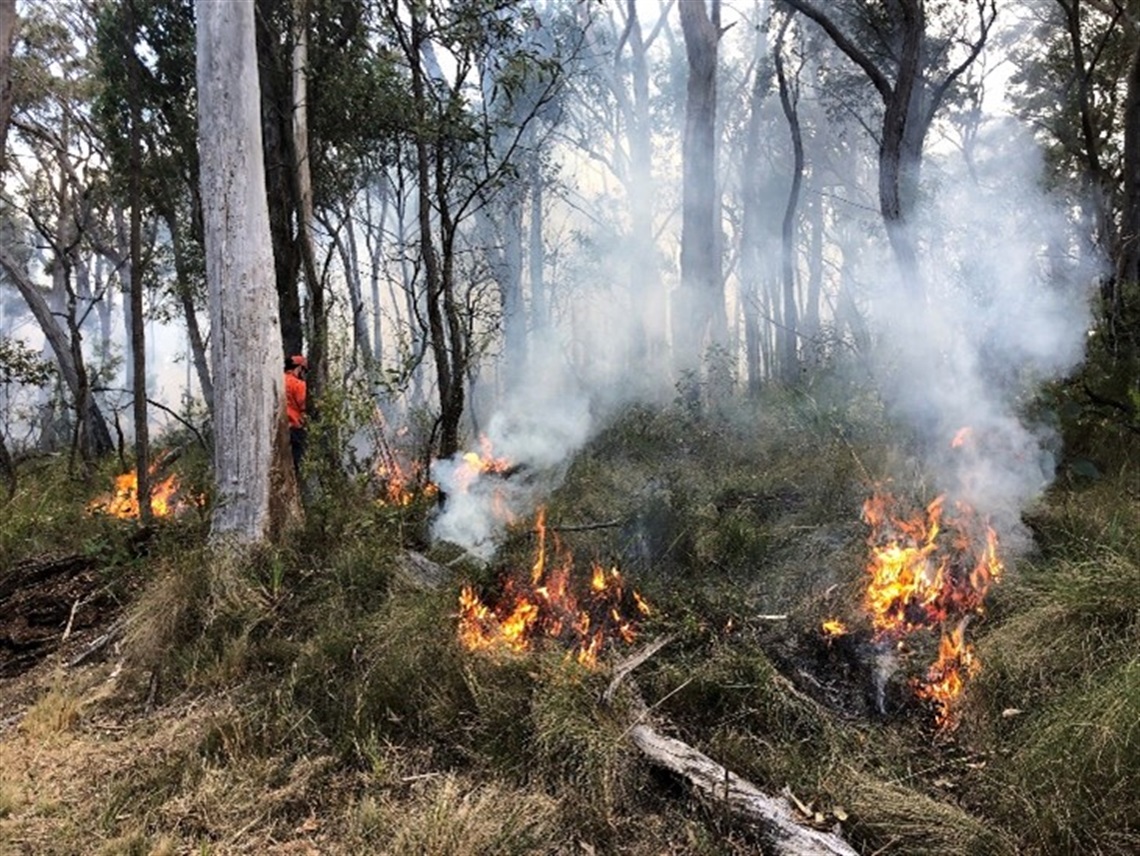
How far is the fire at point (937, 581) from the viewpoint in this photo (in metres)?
3.50

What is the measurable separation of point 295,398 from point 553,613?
13.3ft

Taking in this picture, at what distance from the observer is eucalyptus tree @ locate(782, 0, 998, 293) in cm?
738

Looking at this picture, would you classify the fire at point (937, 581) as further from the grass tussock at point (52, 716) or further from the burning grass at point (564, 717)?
the grass tussock at point (52, 716)

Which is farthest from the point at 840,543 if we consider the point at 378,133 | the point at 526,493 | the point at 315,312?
the point at 378,133

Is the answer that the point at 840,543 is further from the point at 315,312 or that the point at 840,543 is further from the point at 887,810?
the point at 315,312

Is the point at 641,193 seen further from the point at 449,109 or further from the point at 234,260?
the point at 234,260

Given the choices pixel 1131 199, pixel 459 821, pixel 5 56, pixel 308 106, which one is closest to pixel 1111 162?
pixel 1131 199

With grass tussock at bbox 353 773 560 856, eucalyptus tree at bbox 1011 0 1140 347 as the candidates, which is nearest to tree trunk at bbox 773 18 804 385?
eucalyptus tree at bbox 1011 0 1140 347

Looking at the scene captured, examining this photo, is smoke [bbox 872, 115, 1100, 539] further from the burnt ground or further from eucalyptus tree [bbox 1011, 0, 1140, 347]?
the burnt ground

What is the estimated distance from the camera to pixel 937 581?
13.4 feet

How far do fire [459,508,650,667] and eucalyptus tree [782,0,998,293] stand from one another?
5.61 metres

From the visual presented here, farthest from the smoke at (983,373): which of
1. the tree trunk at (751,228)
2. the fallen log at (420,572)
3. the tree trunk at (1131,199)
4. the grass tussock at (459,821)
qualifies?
the tree trunk at (751,228)

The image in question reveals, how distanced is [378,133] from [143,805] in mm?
6716

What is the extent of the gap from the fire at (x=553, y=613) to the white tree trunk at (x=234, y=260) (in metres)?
1.77
